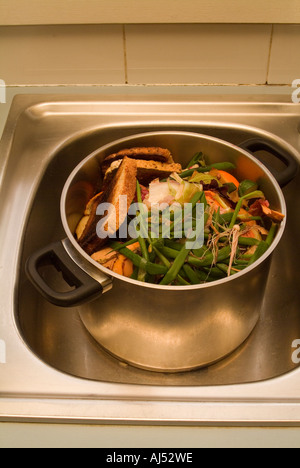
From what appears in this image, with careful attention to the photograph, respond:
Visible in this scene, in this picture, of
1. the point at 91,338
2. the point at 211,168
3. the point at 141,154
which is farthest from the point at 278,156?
the point at 91,338

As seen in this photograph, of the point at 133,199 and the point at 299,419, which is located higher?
the point at 133,199

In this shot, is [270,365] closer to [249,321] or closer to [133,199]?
[249,321]

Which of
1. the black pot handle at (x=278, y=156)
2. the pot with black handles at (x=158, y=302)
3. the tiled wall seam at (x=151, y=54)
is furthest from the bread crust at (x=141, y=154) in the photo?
the tiled wall seam at (x=151, y=54)

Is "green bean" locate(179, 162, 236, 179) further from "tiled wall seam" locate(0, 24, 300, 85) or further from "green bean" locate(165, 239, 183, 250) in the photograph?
"tiled wall seam" locate(0, 24, 300, 85)

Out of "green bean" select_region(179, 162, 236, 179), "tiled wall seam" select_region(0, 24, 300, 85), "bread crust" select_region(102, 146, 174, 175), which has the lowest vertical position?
"green bean" select_region(179, 162, 236, 179)

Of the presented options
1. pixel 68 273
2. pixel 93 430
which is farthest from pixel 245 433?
pixel 68 273

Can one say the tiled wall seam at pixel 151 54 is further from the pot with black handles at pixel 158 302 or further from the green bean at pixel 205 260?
the green bean at pixel 205 260

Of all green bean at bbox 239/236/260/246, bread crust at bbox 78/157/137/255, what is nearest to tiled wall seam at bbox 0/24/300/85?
bread crust at bbox 78/157/137/255

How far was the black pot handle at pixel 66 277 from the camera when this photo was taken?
62 centimetres

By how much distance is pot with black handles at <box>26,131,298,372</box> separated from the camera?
62 centimetres

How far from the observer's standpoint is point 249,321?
0.73 m

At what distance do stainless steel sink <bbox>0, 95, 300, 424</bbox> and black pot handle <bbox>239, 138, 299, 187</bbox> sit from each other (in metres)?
0.04

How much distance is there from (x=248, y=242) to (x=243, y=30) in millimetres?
473

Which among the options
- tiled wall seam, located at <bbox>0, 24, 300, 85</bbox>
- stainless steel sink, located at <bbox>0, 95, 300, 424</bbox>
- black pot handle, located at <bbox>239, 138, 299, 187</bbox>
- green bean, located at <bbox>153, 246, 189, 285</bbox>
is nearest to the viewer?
stainless steel sink, located at <bbox>0, 95, 300, 424</bbox>
